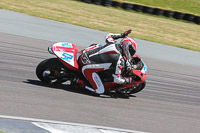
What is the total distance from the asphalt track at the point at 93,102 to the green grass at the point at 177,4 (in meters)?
14.3

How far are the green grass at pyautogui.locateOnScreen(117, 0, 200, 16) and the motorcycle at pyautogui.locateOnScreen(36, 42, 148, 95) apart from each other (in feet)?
55.1

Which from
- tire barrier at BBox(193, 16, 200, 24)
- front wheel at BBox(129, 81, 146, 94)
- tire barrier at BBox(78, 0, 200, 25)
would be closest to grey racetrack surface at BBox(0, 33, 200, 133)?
front wheel at BBox(129, 81, 146, 94)

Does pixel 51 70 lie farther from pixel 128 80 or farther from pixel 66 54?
pixel 128 80

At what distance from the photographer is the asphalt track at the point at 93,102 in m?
5.96

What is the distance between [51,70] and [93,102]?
1.10 meters

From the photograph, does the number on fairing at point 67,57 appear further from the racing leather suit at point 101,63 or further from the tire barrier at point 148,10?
the tire barrier at point 148,10

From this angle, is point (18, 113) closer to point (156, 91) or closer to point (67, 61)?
point (67, 61)

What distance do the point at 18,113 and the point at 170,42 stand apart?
11.4 meters

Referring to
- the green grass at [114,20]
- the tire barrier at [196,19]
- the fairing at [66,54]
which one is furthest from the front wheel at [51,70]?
the tire barrier at [196,19]

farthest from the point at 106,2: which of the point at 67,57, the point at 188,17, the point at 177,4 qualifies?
the point at 67,57

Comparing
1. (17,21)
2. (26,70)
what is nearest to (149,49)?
(17,21)

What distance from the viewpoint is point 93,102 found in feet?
22.8

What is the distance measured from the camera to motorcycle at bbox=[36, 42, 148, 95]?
711cm

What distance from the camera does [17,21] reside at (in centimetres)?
1391
